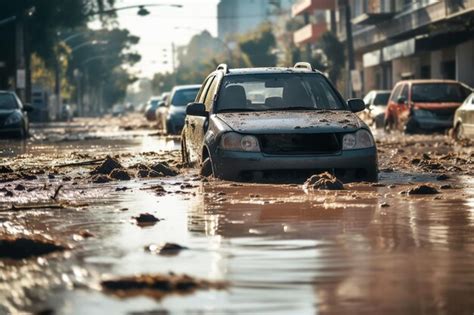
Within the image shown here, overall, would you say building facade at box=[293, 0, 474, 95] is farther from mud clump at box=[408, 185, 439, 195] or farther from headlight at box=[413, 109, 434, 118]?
mud clump at box=[408, 185, 439, 195]

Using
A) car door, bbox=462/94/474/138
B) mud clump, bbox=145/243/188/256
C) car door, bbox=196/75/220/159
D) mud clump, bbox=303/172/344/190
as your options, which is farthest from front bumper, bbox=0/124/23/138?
mud clump, bbox=145/243/188/256

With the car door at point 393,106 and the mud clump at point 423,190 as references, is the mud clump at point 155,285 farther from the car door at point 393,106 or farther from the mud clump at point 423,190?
the car door at point 393,106

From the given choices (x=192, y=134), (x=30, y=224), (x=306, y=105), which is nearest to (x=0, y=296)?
(x=30, y=224)

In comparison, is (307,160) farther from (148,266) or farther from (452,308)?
(452,308)

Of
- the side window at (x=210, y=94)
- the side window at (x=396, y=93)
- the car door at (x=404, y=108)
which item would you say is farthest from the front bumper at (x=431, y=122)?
the side window at (x=210, y=94)

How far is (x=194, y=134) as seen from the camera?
1694 centimetres

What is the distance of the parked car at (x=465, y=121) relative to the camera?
29688 millimetres

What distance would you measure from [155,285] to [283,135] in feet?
24.3

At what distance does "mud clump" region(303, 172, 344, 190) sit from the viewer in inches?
526

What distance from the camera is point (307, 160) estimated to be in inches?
555

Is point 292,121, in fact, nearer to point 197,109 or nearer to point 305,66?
point 197,109

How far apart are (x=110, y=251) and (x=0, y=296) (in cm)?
183

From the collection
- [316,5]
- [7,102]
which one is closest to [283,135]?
[7,102]

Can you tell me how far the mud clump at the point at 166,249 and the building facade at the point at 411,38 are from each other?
37783 millimetres
